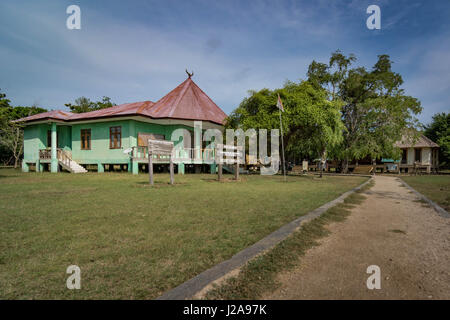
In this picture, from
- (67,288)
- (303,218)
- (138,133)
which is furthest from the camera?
(138,133)

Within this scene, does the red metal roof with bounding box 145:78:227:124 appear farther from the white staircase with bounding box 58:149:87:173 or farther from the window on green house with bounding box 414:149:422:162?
the window on green house with bounding box 414:149:422:162

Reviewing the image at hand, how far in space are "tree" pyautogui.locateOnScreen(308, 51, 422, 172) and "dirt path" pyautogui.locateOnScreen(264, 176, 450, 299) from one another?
20.7 m

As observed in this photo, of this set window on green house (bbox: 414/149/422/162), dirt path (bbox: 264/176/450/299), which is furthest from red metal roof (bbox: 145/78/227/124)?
window on green house (bbox: 414/149/422/162)

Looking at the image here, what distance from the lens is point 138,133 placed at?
1966 centimetres

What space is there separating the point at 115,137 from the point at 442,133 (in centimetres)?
4393

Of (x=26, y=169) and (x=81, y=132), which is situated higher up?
(x=81, y=132)

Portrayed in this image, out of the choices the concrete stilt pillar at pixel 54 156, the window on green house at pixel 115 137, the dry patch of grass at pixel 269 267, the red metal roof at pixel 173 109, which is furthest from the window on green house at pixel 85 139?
the dry patch of grass at pixel 269 267

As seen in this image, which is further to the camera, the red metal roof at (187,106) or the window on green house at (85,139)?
the window on green house at (85,139)

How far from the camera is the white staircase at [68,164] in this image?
19.1 m

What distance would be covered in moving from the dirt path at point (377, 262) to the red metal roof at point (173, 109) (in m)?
16.7

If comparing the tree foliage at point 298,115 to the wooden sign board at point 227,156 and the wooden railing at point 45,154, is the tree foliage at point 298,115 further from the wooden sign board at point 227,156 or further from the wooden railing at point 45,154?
the wooden railing at point 45,154

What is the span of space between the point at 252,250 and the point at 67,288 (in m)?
1.89
